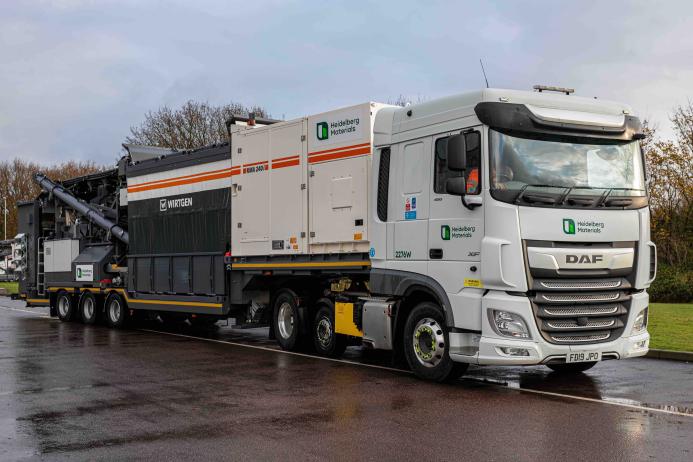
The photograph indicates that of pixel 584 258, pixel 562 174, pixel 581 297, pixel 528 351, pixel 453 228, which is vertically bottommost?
pixel 528 351

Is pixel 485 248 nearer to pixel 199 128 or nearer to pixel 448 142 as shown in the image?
pixel 448 142

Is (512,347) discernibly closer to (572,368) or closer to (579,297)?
(579,297)

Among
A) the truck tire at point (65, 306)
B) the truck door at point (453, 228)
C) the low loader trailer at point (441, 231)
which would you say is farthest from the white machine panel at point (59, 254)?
the truck door at point (453, 228)

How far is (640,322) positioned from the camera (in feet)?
33.3

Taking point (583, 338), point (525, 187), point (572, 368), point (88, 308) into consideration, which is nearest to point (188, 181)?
point (88, 308)

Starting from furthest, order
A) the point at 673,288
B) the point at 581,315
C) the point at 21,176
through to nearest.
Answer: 1. the point at 21,176
2. the point at 673,288
3. the point at 581,315

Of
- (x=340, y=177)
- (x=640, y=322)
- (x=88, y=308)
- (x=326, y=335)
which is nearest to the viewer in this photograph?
(x=640, y=322)

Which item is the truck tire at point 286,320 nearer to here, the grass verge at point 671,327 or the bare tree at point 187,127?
the grass verge at point 671,327

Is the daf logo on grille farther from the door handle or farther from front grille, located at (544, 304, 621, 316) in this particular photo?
the door handle

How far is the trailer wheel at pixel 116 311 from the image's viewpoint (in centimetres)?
1947

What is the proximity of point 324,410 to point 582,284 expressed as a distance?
3.34 metres

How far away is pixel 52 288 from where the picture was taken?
22.7 m

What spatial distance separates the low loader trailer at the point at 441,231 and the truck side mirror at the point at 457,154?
23mm

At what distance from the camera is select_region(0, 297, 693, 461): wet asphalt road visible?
684 cm
